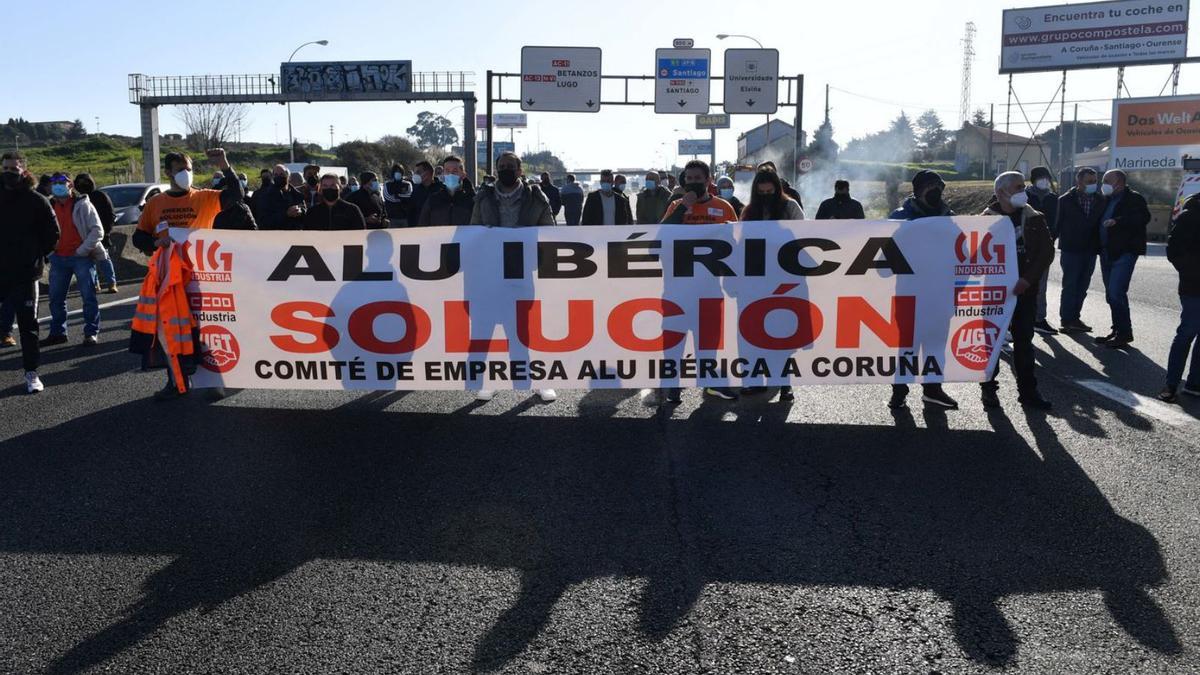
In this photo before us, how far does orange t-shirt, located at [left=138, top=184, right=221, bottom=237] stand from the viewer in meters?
7.96

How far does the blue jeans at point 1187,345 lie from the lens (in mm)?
7715

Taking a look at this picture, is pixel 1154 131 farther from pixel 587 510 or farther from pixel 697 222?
pixel 587 510

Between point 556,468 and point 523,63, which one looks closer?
point 556,468

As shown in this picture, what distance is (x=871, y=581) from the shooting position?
4180 mm

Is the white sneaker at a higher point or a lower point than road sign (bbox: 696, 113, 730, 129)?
lower

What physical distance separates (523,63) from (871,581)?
92.1ft

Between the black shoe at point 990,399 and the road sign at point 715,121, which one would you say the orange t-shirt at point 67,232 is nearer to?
the black shoe at point 990,399

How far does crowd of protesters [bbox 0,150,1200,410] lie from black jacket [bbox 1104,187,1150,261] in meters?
0.01

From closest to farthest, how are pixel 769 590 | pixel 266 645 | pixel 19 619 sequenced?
pixel 266 645, pixel 19 619, pixel 769 590

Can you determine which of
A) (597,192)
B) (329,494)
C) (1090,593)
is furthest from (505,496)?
(597,192)

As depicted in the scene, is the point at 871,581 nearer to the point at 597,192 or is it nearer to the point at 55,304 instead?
the point at 55,304

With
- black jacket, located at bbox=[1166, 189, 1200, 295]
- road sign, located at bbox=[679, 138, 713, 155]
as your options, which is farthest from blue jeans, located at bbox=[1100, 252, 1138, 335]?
road sign, located at bbox=[679, 138, 713, 155]

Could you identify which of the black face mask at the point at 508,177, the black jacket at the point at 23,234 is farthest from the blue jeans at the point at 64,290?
the black face mask at the point at 508,177

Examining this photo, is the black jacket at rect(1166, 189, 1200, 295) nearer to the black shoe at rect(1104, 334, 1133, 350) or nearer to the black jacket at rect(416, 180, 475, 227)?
the black shoe at rect(1104, 334, 1133, 350)
